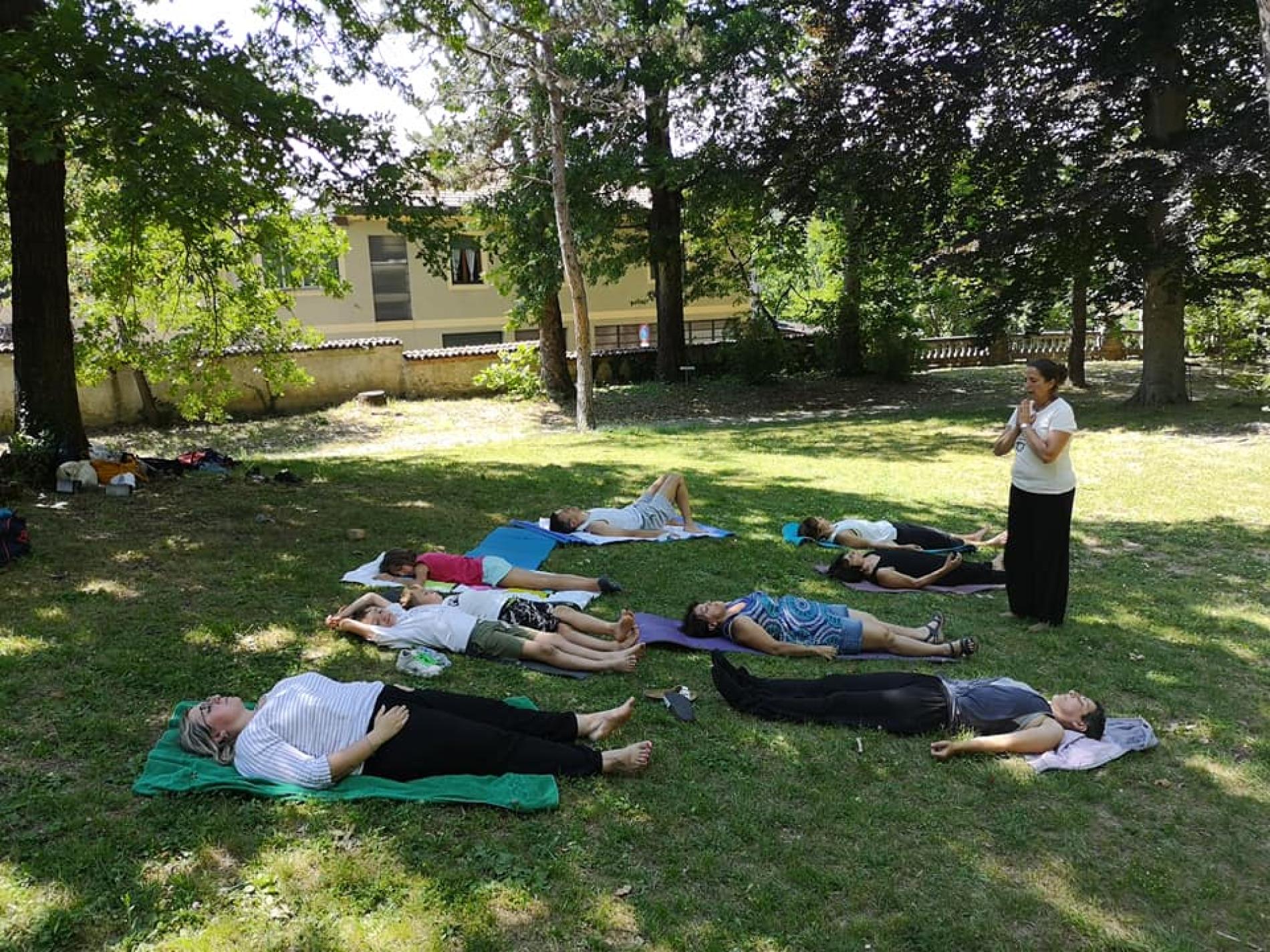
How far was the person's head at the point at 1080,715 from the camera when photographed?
414 cm

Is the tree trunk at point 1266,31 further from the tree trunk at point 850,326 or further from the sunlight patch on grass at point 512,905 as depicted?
the tree trunk at point 850,326

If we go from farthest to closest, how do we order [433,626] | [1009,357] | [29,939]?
[1009,357] → [433,626] → [29,939]

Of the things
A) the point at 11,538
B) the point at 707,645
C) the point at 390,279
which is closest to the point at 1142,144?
the point at 707,645

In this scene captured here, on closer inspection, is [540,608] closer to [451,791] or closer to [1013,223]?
[451,791]

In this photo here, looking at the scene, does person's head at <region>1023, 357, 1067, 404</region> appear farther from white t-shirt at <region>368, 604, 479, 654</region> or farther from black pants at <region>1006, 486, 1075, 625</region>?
white t-shirt at <region>368, 604, 479, 654</region>

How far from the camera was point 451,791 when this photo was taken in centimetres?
355

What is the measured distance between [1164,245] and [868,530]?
983cm

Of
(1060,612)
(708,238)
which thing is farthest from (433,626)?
(708,238)

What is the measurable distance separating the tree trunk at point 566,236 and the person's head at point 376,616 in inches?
458

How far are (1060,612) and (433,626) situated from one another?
13.5 feet

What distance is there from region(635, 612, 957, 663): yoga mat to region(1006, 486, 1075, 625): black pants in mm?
1047

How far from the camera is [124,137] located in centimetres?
702

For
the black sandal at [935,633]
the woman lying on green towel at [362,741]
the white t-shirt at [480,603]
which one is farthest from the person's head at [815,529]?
the woman lying on green towel at [362,741]

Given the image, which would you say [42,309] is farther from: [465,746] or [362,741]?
[465,746]
